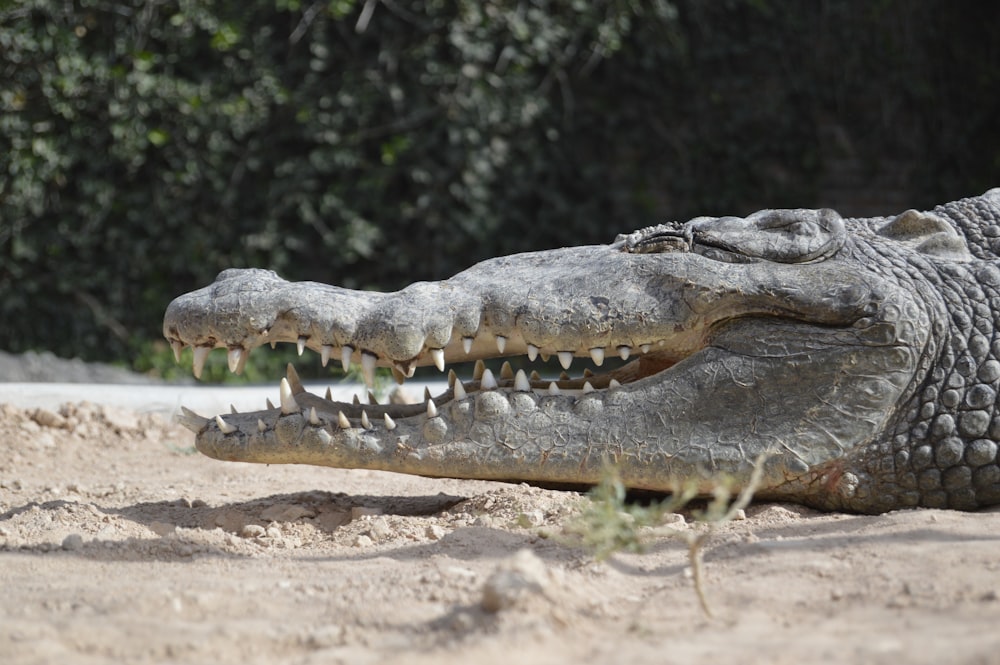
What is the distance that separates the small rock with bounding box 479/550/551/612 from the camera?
86.0 inches

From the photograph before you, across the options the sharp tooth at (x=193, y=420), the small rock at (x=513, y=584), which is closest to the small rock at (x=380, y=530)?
the sharp tooth at (x=193, y=420)

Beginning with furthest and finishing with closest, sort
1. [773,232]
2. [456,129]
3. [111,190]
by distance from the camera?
[456,129] < [111,190] < [773,232]

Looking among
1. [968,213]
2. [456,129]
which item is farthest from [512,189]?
[968,213]

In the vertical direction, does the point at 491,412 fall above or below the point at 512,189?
below

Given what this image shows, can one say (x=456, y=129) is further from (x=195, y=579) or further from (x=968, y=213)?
(x=195, y=579)

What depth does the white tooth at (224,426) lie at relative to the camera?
11.0 ft

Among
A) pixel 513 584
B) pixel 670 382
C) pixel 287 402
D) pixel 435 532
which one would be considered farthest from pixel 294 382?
pixel 513 584

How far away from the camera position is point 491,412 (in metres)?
3.35

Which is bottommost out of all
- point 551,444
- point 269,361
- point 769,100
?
point 269,361

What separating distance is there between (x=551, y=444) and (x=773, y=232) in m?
1.01

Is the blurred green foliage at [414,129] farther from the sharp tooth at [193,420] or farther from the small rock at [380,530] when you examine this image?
the small rock at [380,530]

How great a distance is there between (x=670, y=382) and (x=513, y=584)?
1365 millimetres

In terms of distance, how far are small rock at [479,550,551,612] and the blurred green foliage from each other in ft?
23.6

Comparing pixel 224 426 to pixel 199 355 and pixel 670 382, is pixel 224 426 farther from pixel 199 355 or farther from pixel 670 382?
pixel 670 382
